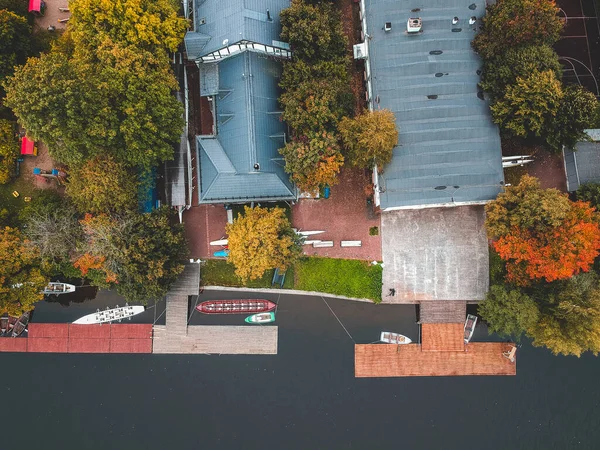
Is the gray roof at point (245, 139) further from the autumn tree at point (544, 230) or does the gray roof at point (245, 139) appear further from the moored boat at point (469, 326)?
the moored boat at point (469, 326)

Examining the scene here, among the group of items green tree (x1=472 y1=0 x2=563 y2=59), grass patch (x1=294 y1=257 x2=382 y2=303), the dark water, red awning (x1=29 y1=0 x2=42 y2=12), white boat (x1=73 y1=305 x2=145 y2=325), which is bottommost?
the dark water

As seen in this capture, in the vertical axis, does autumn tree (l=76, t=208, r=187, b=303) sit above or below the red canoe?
above

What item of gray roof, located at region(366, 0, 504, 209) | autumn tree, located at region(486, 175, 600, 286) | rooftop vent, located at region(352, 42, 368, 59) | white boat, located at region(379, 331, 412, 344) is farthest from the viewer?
white boat, located at region(379, 331, 412, 344)

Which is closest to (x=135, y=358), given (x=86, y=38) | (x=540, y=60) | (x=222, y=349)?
(x=222, y=349)

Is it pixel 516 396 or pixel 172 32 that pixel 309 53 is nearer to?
pixel 172 32

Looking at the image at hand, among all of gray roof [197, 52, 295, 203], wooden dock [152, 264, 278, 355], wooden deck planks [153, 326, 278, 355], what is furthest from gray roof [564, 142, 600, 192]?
wooden deck planks [153, 326, 278, 355]

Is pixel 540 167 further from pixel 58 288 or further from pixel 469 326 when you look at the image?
pixel 58 288

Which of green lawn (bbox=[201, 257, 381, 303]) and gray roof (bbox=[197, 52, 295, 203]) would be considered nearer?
gray roof (bbox=[197, 52, 295, 203])

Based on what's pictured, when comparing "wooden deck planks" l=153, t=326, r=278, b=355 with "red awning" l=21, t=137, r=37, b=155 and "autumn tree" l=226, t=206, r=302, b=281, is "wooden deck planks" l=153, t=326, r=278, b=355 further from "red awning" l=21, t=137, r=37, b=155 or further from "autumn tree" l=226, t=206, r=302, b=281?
"red awning" l=21, t=137, r=37, b=155
